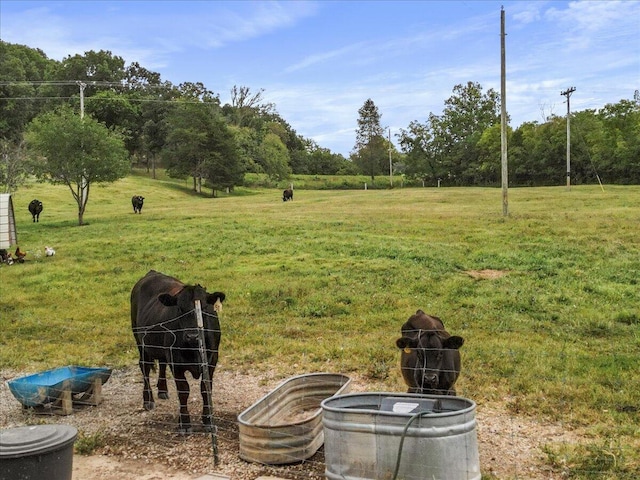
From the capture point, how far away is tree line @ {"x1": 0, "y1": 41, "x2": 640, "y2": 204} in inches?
2435

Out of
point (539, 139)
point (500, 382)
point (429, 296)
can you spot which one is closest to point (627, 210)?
point (429, 296)

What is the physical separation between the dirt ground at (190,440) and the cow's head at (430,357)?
0.75 m

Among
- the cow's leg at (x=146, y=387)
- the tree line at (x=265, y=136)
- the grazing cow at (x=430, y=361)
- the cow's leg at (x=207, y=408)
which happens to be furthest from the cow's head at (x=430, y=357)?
the tree line at (x=265, y=136)

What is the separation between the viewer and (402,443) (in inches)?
163

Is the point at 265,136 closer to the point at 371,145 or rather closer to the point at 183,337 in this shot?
the point at 371,145

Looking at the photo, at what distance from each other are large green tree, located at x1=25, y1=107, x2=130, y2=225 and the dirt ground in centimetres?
2397

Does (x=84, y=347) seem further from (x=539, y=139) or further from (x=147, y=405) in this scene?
(x=539, y=139)

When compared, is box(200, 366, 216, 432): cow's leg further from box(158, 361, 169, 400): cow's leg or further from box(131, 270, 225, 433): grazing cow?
box(158, 361, 169, 400): cow's leg

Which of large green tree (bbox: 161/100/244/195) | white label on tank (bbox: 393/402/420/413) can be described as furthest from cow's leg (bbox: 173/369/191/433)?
large green tree (bbox: 161/100/244/195)

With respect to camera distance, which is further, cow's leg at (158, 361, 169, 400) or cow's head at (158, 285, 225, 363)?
cow's leg at (158, 361, 169, 400)

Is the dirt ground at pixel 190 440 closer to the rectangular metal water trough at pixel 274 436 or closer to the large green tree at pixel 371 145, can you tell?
the rectangular metal water trough at pixel 274 436

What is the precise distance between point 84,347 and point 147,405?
3523mm

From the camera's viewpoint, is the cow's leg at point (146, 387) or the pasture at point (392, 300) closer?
the cow's leg at point (146, 387)

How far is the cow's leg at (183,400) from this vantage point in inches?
256
